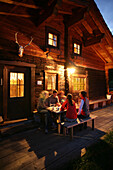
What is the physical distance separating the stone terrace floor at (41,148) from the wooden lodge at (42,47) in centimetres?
143

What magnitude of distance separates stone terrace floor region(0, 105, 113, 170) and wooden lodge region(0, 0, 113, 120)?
1435mm

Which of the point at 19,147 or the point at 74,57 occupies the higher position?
the point at 74,57

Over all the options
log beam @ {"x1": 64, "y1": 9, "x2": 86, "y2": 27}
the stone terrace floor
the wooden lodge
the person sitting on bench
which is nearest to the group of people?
the person sitting on bench

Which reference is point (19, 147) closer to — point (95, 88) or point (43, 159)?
point (43, 159)

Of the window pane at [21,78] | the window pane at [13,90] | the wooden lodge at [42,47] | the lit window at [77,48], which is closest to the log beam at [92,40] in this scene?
the wooden lodge at [42,47]

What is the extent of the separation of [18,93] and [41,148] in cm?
272

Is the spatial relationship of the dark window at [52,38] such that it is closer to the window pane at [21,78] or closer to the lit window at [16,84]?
the window pane at [21,78]

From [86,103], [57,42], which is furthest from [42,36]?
[86,103]

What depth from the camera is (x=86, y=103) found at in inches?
158

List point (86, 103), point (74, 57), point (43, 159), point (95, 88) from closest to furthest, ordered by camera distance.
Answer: point (43, 159) < point (86, 103) < point (74, 57) < point (95, 88)

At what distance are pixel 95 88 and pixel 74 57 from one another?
3.94 meters

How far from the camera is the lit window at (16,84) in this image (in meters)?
Result: 4.70

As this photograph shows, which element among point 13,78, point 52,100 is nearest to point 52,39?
point 13,78

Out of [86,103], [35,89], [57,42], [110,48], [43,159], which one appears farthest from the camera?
[110,48]
